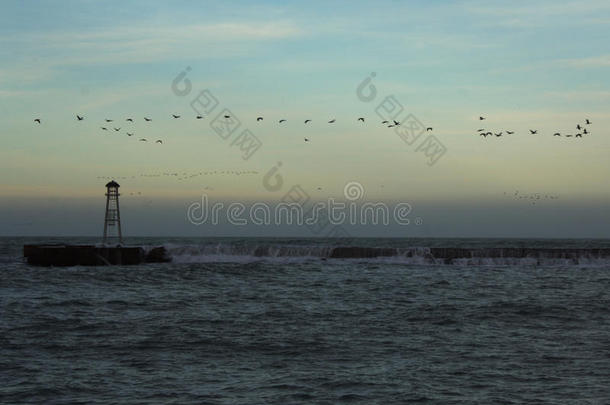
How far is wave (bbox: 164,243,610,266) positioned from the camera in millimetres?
78938

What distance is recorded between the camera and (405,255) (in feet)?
270

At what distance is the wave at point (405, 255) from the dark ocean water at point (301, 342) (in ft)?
86.7

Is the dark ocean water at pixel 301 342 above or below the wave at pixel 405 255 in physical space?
below

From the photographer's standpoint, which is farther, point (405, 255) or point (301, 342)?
point (405, 255)

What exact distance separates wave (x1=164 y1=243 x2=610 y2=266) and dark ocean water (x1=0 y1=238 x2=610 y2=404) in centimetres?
2644

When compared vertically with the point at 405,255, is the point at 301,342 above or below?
below

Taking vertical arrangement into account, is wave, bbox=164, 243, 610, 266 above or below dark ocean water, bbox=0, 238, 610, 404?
above

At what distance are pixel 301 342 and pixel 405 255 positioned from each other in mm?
57226

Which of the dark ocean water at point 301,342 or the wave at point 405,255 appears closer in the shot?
the dark ocean water at point 301,342

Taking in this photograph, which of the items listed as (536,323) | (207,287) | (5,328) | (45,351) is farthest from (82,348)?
(207,287)

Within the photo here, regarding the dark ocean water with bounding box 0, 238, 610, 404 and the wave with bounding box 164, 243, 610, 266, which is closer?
the dark ocean water with bounding box 0, 238, 610, 404

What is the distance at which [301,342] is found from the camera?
26.3 m

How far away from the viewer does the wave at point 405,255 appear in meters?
78.9

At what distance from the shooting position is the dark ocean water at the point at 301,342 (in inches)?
756
